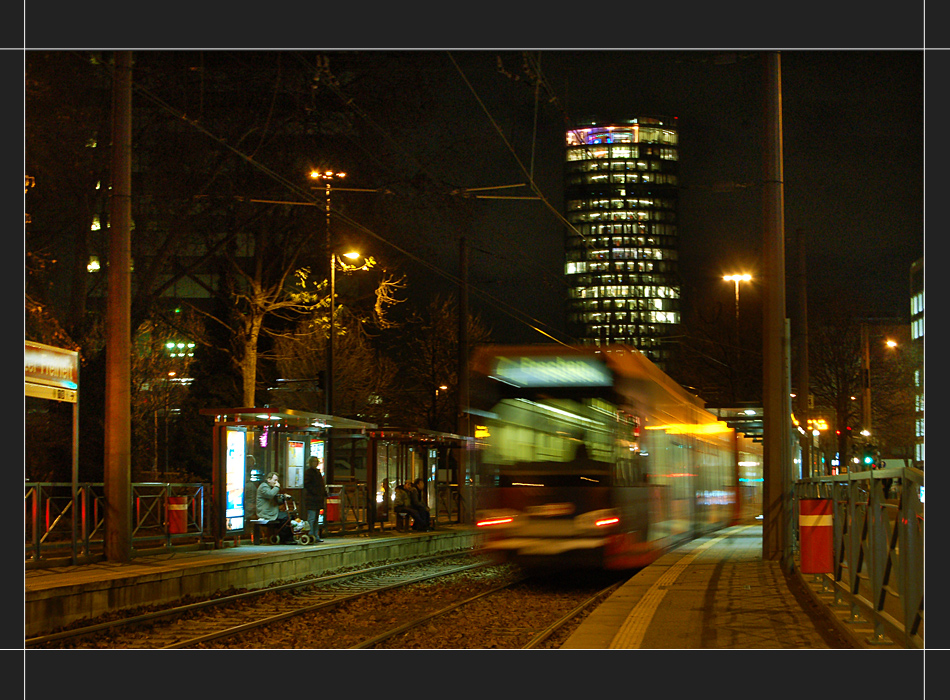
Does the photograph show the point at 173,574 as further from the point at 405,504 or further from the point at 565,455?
the point at 405,504

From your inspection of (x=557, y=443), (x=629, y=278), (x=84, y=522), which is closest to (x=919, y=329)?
(x=557, y=443)

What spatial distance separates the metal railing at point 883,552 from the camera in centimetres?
628

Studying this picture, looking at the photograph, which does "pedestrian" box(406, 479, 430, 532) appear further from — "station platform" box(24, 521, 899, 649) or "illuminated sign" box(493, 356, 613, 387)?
"illuminated sign" box(493, 356, 613, 387)

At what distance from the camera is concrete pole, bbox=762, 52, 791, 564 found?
15383mm

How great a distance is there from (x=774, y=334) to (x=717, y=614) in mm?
6586

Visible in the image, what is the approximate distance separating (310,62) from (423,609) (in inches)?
451

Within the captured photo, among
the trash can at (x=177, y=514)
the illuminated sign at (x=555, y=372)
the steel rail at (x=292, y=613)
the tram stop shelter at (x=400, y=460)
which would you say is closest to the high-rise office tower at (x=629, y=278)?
the tram stop shelter at (x=400, y=460)

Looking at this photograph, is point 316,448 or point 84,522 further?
point 316,448

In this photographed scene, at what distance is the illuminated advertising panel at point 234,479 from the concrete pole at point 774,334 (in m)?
8.53

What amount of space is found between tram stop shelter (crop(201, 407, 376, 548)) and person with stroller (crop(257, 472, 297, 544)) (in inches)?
12.2

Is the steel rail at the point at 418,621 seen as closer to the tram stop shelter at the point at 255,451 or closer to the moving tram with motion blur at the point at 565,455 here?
the moving tram with motion blur at the point at 565,455

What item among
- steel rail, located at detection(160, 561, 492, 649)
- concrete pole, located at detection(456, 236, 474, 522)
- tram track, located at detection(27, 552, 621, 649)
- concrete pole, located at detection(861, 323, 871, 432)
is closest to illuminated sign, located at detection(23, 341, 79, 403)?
tram track, located at detection(27, 552, 621, 649)

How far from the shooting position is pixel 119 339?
14.3 meters

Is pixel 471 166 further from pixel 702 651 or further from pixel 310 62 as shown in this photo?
pixel 702 651
